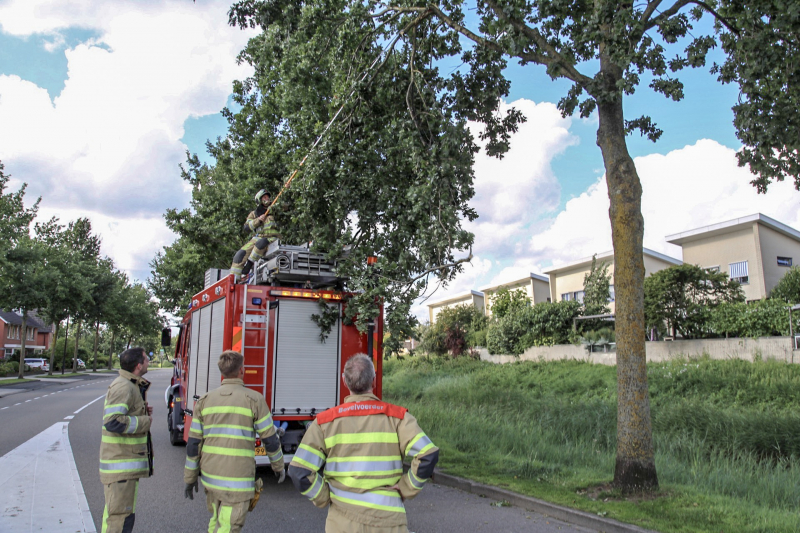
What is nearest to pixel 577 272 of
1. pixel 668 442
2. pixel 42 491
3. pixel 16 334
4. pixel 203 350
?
pixel 668 442

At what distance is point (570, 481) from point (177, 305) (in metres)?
24.9

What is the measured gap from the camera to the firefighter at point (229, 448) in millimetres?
3957

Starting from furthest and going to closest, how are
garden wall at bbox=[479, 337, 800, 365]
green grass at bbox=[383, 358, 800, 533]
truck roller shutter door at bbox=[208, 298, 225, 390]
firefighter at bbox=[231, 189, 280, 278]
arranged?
garden wall at bbox=[479, 337, 800, 365] → firefighter at bbox=[231, 189, 280, 278] → truck roller shutter door at bbox=[208, 298, 225, 390] → green grass at bbox=[383, 358, 800, 533]

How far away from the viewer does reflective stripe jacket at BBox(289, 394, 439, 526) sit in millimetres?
2977

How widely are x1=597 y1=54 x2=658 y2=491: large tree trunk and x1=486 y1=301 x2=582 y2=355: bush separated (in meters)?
17.2

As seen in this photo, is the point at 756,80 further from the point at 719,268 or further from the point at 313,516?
the point at 719,268

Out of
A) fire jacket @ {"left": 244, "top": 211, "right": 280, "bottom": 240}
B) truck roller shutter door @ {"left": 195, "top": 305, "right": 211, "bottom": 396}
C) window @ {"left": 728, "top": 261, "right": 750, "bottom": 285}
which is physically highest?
window @ {"left": 728, "top": 261, "right": 750, "bottom": 285}

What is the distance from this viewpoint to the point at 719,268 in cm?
2912

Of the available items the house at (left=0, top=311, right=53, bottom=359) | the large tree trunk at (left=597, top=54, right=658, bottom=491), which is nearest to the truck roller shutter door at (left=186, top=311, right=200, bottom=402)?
the large tree trunk at (left=597, top=54, right=658, bottom=491)

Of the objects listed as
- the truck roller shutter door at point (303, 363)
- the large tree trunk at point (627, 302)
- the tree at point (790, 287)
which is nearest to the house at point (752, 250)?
the tree at point (790, 287)

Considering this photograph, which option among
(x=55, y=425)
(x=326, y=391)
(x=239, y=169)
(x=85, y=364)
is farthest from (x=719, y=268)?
(x=85, y=364)

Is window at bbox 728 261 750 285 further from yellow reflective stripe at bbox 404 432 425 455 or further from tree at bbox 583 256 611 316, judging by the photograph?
yellow reflective stripe at bbox 404 432 425 455

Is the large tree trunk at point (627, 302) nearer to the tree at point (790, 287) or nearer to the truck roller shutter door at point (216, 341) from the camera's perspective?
the truck roller shutter door at point (216, 341)

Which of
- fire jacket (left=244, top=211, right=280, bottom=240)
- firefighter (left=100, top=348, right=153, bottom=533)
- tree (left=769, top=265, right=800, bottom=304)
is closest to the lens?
firefighter (left=100, top=348, right=153, bottom=533)
